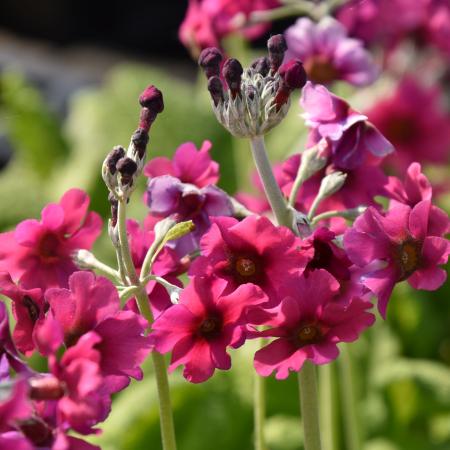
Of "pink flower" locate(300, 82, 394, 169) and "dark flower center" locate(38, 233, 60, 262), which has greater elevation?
"pink flower" locate(300, 82, 394, 169)

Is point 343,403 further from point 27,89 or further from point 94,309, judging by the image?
point 27,89

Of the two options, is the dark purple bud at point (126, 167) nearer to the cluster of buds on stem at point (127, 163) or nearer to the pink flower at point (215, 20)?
the cluster of buds on stem at point (127, 163)

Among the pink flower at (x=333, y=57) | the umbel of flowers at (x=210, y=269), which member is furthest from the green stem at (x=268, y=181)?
the pink flower at (x=333, y=57)

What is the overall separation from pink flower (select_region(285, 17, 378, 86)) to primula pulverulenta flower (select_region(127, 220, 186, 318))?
1.73ft

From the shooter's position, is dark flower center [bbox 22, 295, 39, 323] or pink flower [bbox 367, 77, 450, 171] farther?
pink flower [bbox 367, 77, 450, 171]

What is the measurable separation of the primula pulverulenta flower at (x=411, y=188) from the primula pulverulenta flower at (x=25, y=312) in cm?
37

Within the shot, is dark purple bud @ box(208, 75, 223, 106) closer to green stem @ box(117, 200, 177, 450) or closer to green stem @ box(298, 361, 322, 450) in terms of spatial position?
green stem @ box(117, 200, 177, 450)

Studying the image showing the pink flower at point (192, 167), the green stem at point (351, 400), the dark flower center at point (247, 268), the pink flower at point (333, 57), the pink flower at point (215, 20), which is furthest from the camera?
the pink flower at point (215, 20)

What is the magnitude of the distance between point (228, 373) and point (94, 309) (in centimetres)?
109

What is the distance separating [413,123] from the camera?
277 centimetres

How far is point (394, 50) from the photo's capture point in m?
2.70

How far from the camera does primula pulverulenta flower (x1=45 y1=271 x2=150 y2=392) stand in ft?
3.10

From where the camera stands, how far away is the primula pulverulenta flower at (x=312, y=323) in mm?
1002

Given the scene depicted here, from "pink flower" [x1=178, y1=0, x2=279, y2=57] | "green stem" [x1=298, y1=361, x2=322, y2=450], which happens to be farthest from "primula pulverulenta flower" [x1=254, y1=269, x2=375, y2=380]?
"pink flower" [x1=178, y1=0, x2=279, y2=57]
